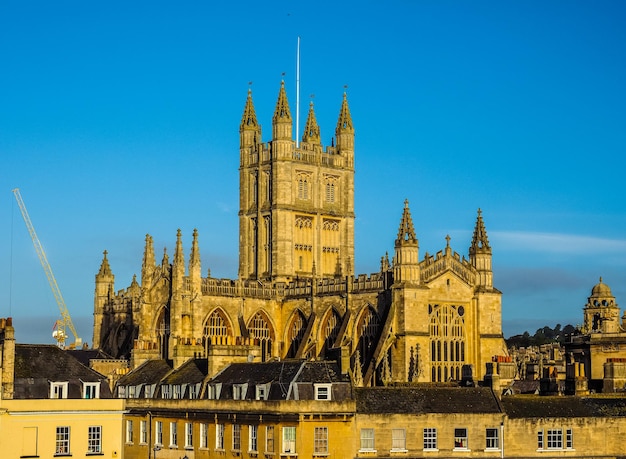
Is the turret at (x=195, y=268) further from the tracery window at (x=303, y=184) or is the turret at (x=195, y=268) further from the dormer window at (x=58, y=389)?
the dormer window at (x=58, y=389)

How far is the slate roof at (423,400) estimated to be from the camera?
68875mm

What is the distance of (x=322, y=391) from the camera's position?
68812mm

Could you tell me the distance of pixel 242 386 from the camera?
7288 cm

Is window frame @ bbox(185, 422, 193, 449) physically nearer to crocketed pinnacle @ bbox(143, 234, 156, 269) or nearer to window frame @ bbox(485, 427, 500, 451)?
window frame @ bbox(485, 427, 500, 451)

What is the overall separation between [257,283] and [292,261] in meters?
7.15

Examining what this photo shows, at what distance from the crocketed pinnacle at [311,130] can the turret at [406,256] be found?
2960cm

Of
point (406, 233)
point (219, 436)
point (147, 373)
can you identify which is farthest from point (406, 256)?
point (219, 436)

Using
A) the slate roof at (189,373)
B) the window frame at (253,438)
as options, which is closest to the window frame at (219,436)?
the window frame at (253,438)

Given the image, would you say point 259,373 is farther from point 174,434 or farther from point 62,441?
point 62,441

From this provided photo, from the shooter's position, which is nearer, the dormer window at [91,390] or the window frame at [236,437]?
the window frame at [236,437]

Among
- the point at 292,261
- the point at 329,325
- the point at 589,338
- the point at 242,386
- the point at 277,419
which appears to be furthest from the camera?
the point at 292,261

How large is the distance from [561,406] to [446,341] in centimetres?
3907

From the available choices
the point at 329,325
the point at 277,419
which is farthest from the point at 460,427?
the point at 329,325

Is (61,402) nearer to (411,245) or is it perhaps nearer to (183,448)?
(183,448)
